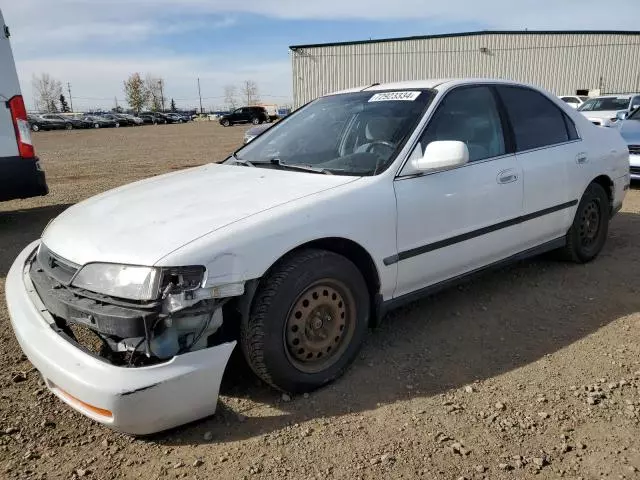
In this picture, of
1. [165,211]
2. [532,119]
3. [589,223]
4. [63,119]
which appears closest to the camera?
[165,211]

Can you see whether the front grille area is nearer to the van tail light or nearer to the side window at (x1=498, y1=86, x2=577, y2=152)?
the side window at (x1=498, y1=86, x2=577, y2=152)

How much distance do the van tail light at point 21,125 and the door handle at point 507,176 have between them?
17.0 ft

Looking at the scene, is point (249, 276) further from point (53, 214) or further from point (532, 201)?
point (53, 214)

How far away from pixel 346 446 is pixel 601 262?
350cm

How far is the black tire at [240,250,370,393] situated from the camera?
2.48m

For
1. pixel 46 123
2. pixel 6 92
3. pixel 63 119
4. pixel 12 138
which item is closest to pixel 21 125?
pixel 12 138

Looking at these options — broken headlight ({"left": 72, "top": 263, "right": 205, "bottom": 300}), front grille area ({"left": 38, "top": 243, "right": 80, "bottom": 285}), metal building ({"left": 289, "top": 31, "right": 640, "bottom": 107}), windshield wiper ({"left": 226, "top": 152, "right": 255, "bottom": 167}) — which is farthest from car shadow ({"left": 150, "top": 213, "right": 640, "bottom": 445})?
metal building ({"left": 289, "top": 31, "right": 640, "bottom": 107})

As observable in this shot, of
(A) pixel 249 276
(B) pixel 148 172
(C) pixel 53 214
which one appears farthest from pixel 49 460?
(B) pixel 148 172

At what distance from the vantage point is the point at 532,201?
3803 mm

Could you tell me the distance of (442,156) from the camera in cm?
297

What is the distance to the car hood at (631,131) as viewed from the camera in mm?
8148

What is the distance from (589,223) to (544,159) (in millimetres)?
1059

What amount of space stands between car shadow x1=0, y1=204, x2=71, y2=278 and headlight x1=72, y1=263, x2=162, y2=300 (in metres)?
2.95

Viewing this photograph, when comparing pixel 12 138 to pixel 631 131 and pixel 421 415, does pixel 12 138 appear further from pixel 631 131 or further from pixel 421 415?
pixel 631 131
